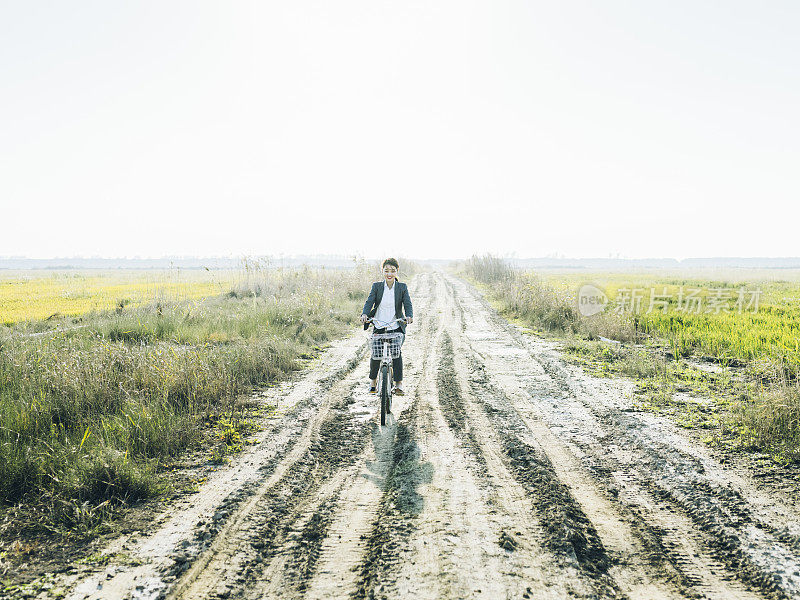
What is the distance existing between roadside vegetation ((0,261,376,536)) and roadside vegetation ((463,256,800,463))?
6.22m

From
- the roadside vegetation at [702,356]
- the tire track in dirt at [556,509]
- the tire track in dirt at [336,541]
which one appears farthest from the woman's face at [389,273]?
the roadside vegetation at [702,356]

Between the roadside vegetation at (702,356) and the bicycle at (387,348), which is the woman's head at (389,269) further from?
A: the roadside vegetation at (702,356)

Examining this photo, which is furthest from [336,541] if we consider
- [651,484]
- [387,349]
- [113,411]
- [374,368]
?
[113,411]

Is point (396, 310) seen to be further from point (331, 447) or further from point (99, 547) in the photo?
point (99, 547)

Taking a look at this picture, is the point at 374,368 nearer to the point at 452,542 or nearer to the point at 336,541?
the point at 336,541

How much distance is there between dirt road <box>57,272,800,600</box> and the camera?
9.95ft

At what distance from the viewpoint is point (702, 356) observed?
410 inches

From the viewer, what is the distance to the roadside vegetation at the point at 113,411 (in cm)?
420

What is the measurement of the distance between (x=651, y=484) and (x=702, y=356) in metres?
7.36

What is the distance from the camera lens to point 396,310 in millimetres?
6652

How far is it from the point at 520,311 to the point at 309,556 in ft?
49.1

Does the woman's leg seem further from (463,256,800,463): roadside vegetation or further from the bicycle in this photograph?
(463,256,800,463): roadside vegetation

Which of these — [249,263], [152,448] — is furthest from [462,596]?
[249,263]

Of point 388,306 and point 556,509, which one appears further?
point 388,306
